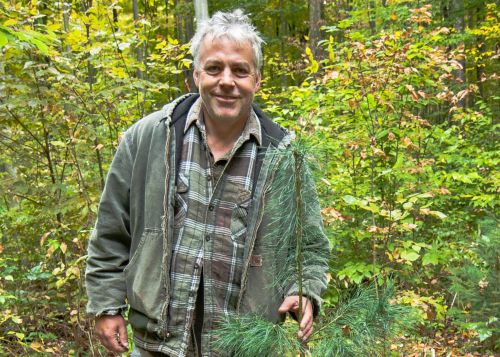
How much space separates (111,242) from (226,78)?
34.9 inches

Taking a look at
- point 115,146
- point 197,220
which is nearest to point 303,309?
point 197,220

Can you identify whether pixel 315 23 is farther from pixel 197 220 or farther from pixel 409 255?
pixel 197 220

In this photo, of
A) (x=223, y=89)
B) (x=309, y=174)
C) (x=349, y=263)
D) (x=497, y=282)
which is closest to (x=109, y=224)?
(x=223, y=89)

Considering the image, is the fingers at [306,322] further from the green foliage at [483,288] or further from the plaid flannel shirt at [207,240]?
the green foliage at [483,288]

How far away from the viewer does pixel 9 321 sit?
5.12 metres

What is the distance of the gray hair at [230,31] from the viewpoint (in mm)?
2193

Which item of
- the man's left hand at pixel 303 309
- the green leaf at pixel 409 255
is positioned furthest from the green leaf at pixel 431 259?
the man's left hand at pixel 303 309

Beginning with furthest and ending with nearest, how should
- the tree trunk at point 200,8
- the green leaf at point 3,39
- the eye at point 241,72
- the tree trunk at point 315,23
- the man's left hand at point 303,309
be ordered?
the tree trunk at point 315,23 → the tree trunk at point 200,8 → the green leaf at point 3,39 → the eye at point 241,72 → the man's left hand at point 303,309

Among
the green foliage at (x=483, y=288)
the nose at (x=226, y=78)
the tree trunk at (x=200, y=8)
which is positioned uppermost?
the tree trunk at (x=200, y=8)

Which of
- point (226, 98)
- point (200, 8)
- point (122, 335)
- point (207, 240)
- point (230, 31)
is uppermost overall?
point (200, 8)

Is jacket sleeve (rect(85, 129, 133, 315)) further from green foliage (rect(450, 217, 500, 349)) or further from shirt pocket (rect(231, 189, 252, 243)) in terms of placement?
green foliage (rect(450, 217, 500, 349))

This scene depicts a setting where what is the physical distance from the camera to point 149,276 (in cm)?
215

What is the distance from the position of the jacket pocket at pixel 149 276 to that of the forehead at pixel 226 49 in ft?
2.55

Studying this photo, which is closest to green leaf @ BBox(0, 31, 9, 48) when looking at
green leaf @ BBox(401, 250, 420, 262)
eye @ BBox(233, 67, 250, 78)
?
eye @ BBox(233, 67, 250, 78)
